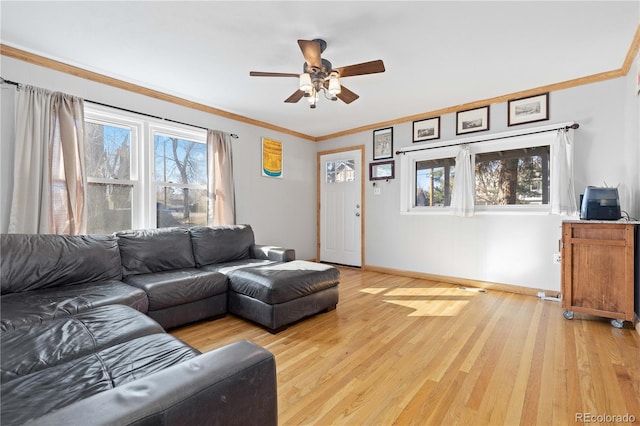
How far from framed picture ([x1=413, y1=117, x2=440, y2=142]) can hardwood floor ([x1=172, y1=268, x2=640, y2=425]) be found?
232 cm

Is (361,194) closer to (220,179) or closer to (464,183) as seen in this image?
(464,183)

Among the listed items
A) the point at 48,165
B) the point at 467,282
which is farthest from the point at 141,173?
the point at 467,282

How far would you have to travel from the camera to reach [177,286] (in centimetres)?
249

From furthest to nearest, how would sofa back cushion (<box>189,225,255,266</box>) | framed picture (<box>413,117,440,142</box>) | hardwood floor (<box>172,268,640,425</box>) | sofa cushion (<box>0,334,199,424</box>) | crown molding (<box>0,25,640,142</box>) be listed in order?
framed picture (<box>413,117,440,142</box>) < sofa back cushion (<box>189,225,255,266</box>) < crown molding (<box>0,25,640,142</box>) < hardwood floor (<box>172,268,640,425</box>) < sofa cushion (<box>0,334,199,424</box>)

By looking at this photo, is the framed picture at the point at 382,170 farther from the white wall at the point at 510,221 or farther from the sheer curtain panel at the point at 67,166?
the sheer curtain panel at the point at 67,166

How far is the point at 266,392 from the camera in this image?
916 millimetres

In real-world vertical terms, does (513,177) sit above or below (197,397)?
above

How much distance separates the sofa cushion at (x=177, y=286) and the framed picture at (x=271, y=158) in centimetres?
226

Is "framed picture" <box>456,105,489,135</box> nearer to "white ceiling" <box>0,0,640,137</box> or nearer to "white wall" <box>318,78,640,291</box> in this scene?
"white wall" <box>318,78,640,291</box>

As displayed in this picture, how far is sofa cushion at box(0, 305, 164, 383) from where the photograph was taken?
1.17 m

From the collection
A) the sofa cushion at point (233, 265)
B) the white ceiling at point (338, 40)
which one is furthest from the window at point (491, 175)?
the sofa cushion at point (233, 265)

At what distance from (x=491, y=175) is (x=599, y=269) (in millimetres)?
1584

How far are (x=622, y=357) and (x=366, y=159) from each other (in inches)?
145

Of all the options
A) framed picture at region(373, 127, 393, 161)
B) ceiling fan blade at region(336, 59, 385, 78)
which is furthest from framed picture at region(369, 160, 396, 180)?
ceiling fan blade at region(336, 59, 385, 78)
